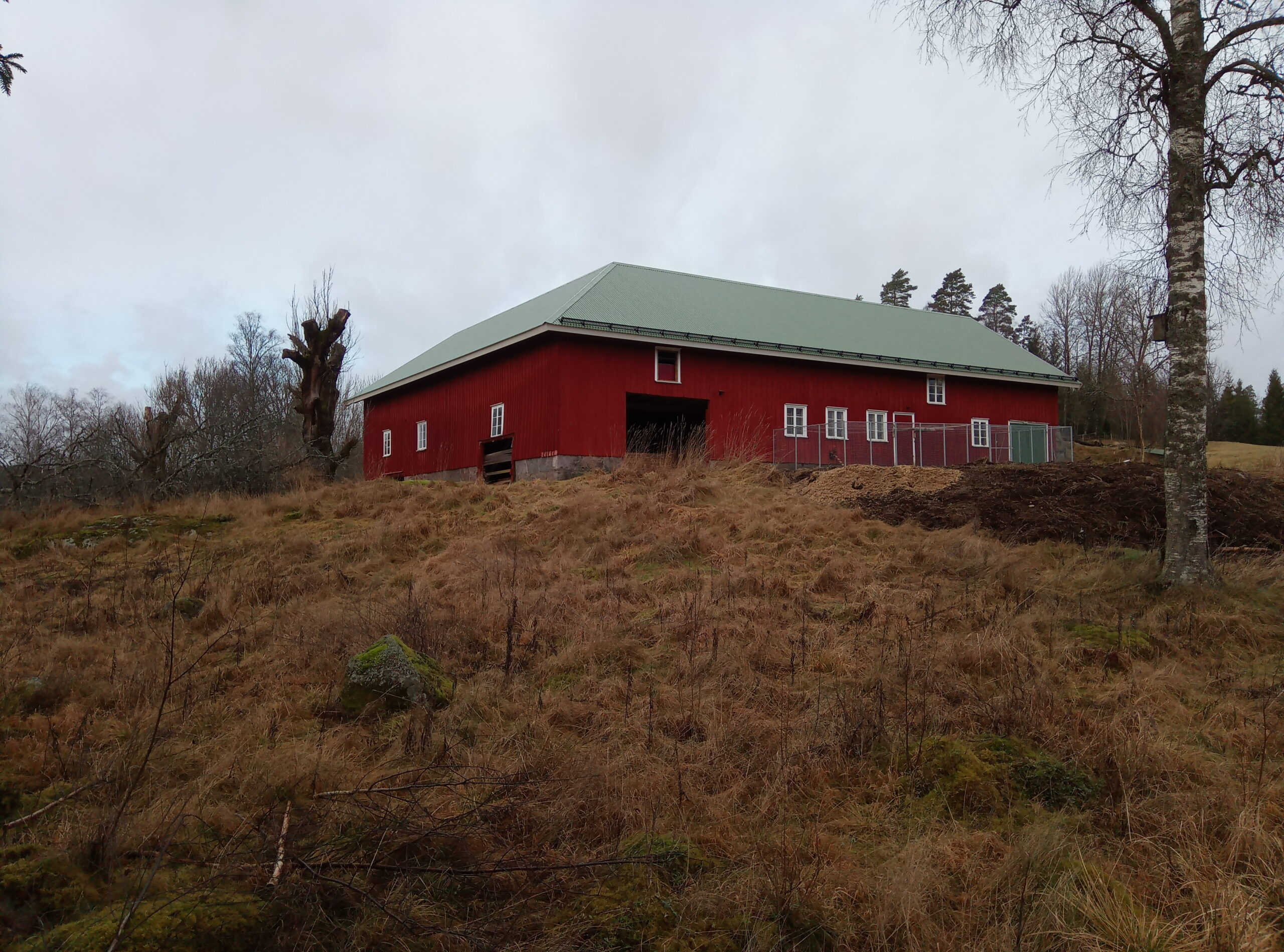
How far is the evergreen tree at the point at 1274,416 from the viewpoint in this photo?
47594 mm

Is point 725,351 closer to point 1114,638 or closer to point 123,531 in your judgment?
point 123,531

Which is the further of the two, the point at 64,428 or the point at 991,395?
the point at 64,428

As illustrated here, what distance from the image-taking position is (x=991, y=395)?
2767cm

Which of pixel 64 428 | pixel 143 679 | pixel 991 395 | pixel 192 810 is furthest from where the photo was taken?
pixel 64 428

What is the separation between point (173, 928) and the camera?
3170 mm

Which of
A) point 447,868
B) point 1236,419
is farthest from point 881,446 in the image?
point 1236,419

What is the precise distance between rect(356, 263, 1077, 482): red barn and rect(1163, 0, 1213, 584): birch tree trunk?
1154cm

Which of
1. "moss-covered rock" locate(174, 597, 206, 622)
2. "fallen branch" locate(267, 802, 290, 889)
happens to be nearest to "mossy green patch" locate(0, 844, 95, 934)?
"fallen branch" locate(267, 802, 290, 889)

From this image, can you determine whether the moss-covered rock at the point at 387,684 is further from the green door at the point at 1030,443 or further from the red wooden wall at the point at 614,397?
the green door at the point at 1030,443

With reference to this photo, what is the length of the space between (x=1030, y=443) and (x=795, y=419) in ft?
24.9

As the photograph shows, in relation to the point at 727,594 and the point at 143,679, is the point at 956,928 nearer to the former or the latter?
the point at 727,594

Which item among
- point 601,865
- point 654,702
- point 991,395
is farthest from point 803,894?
point 991,395

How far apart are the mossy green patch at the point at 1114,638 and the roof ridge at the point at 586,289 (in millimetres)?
14707

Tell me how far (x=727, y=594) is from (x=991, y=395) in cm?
2165
